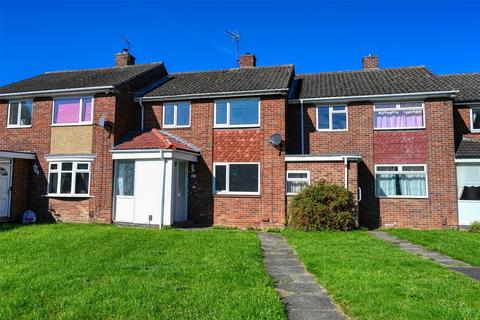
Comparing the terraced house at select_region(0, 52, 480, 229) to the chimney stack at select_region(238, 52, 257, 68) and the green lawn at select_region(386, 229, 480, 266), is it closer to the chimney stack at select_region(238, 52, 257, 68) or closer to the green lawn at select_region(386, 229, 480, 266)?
the green lawn at select_region(386, 229, 480, 266)

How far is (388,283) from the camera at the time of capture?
6.49 m

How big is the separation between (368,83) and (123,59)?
1334 cm

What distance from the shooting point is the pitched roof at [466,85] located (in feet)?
54.0

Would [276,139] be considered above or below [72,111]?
below

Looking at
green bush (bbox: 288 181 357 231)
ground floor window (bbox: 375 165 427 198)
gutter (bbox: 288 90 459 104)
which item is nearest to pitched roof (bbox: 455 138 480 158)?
ground floor window (bbox: 375 165 427 198)

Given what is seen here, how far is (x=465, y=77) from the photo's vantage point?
19266mm

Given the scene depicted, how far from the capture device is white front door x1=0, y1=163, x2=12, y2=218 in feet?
52.0

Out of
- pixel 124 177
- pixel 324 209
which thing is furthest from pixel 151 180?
pixel 324 209

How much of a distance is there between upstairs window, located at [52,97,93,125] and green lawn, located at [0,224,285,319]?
21.8 ft

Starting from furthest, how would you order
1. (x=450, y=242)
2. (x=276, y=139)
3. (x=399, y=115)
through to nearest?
(x=399, y=115) → (x=276, y=139) → (x=450, y=242)

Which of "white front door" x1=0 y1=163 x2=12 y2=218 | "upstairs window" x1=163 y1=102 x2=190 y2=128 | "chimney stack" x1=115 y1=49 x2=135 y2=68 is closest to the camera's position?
"white front door" x1=0 y1=163 x2=12 y2=218

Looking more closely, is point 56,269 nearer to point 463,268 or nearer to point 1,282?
point 1,282

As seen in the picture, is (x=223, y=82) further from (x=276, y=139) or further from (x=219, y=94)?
(x=276, y=139)

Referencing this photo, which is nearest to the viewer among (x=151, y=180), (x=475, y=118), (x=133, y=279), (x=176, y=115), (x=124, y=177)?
(x=133, y=279)
